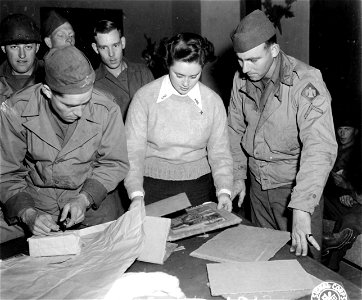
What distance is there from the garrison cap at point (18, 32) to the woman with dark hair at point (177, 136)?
107cm

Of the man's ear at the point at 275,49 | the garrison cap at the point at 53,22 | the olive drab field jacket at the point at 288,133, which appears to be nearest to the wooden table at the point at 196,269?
the olive drab field jacket at the point at 288,133

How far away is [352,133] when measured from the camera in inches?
153

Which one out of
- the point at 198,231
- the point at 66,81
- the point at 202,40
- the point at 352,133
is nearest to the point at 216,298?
the point at 198,231

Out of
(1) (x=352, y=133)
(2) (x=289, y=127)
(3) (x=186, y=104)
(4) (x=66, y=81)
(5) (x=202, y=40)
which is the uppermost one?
(5) (x=202, y=40)

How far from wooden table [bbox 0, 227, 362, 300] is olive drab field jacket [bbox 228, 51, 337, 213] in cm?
36

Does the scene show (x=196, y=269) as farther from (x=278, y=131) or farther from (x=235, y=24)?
(x=235, y=24)

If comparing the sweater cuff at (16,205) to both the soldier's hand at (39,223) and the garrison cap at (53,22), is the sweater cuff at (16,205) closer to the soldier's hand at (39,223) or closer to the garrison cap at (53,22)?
the soldier's hand at (39,223)

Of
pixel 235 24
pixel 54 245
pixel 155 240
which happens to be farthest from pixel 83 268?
pixel 235 24

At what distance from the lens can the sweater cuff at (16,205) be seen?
1693 millimetres

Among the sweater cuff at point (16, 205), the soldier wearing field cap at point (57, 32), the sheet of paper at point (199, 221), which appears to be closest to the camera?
the sheet of paper at point (199, 221)

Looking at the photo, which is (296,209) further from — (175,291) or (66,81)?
(66,81)

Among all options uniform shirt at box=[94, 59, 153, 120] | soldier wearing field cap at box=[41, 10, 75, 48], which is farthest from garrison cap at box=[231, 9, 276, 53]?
soldier wearing field cap at box=[41, 10, 75, 48]

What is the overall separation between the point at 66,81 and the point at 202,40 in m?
0.78

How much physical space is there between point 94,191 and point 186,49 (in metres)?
0.85
